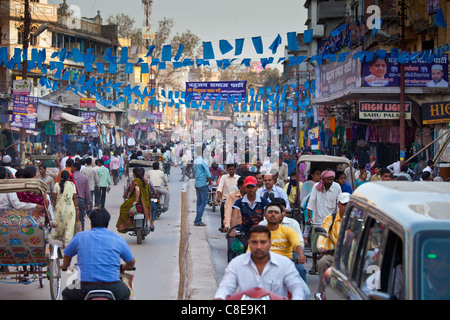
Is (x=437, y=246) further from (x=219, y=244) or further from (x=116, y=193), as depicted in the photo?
(x=116, y=193)

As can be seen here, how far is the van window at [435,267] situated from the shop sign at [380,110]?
20837mm

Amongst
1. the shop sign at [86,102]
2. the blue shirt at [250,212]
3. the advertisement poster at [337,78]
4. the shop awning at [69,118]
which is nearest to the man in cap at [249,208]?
the blue shirt at [250,212]

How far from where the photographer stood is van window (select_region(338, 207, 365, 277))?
5.36 meters

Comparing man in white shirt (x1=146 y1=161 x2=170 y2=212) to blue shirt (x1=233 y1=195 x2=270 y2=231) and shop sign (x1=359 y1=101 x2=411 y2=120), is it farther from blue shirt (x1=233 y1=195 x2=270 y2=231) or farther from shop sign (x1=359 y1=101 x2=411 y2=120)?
shop sign (x1=359 y1=101 x2=411 y2=120)

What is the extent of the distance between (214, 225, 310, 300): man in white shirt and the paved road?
447 centimetres

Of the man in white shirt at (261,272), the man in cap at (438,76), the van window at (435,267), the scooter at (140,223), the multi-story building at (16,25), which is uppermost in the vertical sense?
the multi-story building at (16,25)

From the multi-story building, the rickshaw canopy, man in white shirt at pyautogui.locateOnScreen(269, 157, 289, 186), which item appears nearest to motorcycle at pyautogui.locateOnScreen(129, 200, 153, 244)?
the rickshaw canopy

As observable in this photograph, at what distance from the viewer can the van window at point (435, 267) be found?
3885 mm

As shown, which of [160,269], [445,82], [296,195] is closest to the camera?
[160,269]

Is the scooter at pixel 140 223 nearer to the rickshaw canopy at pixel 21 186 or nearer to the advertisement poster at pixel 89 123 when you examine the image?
the rickshaw canopy at pixel 21 186

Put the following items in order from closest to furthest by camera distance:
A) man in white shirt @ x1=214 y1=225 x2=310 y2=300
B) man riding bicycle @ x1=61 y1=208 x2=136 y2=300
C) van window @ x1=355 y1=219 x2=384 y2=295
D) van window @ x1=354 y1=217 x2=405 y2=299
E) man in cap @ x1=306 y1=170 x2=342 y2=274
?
van window @ x1=354 y1=217 x2=405 y2=299
van window @ x1=355 y1=219 x2=384 y2=295
man in white shirt @ x1=214 y1=225 x2=310 y2=300
man riding bicycle @ x1=61 y1=208 x2=136 y2=300
man in cap @ x1=306 y1=170 x2=342 y2=274

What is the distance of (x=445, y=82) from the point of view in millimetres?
25547
